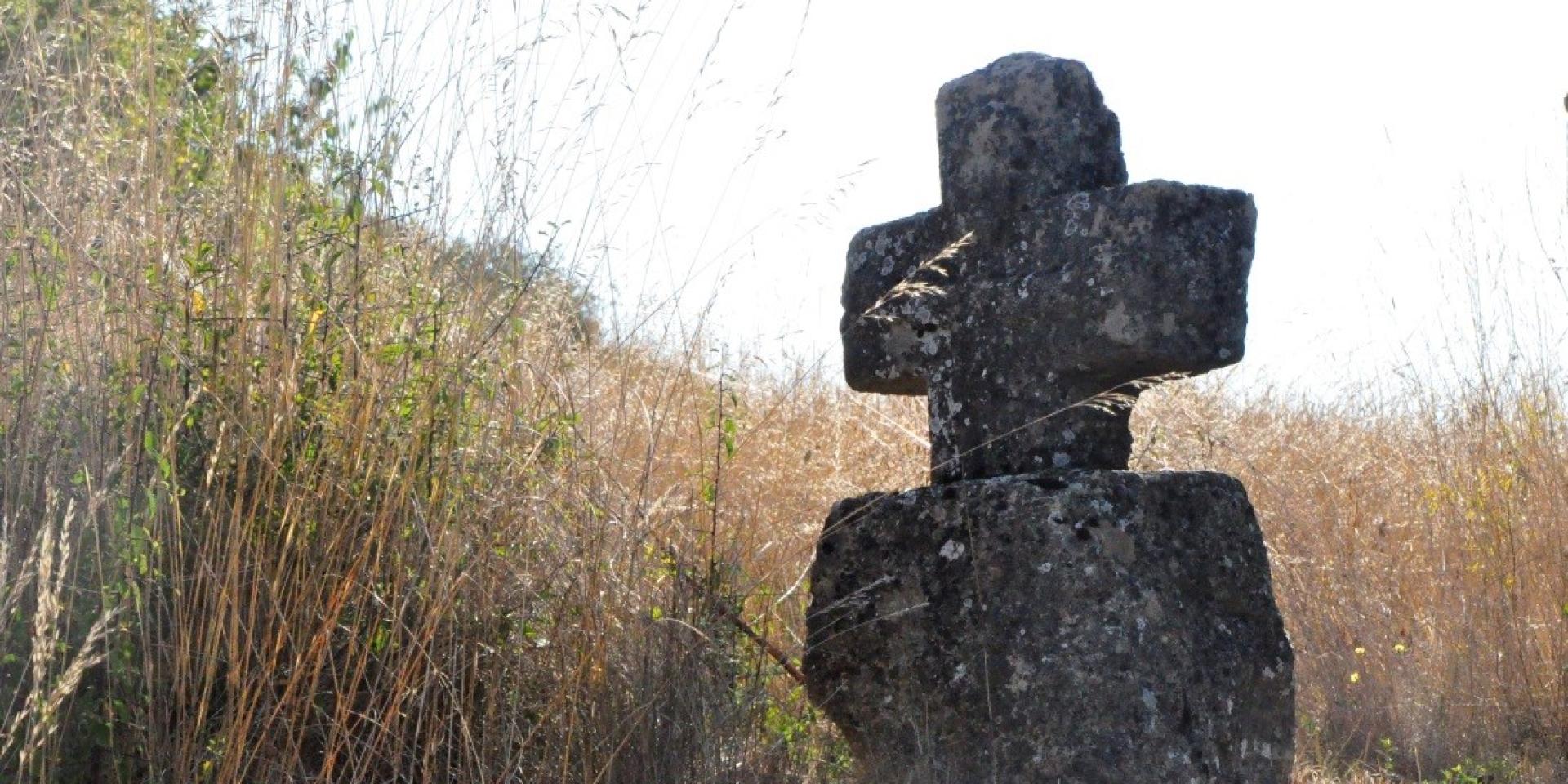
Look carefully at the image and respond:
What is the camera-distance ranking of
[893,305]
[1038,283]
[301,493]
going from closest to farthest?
[301,493], [1038,283], [893,305]

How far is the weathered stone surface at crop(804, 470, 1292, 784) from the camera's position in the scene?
7.98ft

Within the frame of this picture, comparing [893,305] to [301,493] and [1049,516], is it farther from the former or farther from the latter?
[301,493]

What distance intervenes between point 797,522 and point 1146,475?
1.33 m

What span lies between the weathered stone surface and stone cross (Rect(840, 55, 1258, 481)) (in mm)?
177

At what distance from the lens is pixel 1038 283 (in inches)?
106

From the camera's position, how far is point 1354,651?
410 cm

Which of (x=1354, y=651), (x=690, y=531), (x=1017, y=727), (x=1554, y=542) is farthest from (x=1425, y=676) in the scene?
(x=690, y=531)

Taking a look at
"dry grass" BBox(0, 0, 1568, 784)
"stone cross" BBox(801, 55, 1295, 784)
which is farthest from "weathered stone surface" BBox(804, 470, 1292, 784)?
"dry grass" BBox(0, 0, 1568, 784)

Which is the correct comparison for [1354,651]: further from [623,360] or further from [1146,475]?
[623,360]

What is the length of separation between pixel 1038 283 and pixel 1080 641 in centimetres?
63

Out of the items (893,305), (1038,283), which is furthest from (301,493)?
(1038,283)

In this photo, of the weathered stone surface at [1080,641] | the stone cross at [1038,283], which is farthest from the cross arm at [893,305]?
the weathered stone surface at [1080,641]

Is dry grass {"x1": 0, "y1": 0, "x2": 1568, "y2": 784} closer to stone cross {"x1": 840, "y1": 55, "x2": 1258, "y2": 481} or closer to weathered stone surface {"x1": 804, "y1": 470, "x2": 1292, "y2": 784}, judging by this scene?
weathered stone surface {"x1": 804, "y1": 470, "x2": 1292, "y2": 784}

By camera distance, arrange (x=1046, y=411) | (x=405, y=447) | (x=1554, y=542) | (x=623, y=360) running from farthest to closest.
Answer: (x=1554, y=542)
(x=623, y=360)
(x=1046, y=411)
(x=405, y=447)
